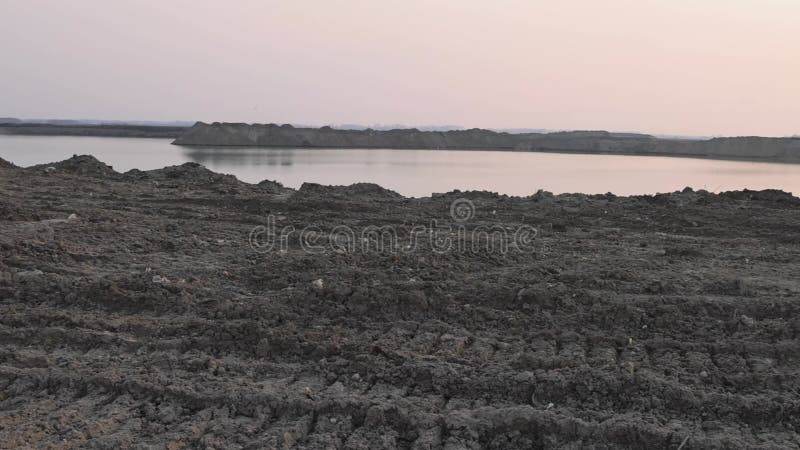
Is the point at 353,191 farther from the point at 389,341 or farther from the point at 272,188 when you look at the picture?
the point at 389,341

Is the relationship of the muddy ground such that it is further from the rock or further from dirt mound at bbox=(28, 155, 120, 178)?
dirt mound at bbox=(28, 155, 120, 178)

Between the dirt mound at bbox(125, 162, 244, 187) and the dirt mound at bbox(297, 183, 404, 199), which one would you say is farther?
the dirt mound at bbox(125, 162, 244, 187)

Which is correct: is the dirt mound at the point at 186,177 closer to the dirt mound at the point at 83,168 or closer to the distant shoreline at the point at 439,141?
the dirt mound at the point at 83,168

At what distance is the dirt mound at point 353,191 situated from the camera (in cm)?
1082

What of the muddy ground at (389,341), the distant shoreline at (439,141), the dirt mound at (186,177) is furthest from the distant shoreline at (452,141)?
the muddy ground at (389,341)

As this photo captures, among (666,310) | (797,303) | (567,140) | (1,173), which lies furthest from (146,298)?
(567,140)

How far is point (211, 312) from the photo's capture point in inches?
177

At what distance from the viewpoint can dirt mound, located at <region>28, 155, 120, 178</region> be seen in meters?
12.7

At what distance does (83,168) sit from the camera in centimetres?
1300

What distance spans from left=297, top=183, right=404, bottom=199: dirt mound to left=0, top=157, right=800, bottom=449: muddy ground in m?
3.43

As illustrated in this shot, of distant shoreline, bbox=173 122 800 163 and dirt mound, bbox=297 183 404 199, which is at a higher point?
distant shoreline, bbox=173 122 800 163

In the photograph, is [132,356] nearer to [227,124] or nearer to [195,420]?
[195,420]

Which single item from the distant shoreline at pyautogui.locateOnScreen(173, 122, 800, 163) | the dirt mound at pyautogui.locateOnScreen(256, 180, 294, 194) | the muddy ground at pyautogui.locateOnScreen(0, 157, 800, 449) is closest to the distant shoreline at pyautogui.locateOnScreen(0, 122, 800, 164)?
the distant shoreline at pyautogui.locateOnScreen(173, 122, 800, 163)

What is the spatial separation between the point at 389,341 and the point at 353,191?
7.41 metres
